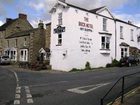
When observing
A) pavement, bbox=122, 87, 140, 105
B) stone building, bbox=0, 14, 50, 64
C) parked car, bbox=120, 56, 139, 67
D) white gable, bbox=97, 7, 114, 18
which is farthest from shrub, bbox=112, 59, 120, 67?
pavement, bbox=122, 87, 140, 105

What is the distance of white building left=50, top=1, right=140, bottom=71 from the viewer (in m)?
34.1

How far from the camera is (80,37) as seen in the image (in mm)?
34969

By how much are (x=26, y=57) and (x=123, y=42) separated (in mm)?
17875

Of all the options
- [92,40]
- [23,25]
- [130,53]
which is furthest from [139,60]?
[23,25]

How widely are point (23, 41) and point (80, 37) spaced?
18792 millimetres

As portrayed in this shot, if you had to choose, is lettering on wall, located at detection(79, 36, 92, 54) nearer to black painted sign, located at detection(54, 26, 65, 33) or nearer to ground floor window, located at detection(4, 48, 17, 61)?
black painted sign, located at detection(54, 26, 65, 33)

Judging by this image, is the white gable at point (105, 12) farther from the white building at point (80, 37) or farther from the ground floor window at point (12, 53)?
the ground floor window at point (12, 53)

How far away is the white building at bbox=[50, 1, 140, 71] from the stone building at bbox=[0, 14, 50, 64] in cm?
779

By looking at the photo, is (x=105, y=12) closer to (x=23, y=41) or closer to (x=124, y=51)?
(x=124, y=51)

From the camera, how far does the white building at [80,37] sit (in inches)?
1342

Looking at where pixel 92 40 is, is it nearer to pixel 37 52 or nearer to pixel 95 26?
pixel 95 26

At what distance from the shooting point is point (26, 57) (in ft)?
160

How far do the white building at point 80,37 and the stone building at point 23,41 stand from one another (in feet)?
25.5

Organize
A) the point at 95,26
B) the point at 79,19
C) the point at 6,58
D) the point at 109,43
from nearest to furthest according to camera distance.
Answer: the point at 79,19, the point at 95,26, the point at 109,43, the point at 6,58
